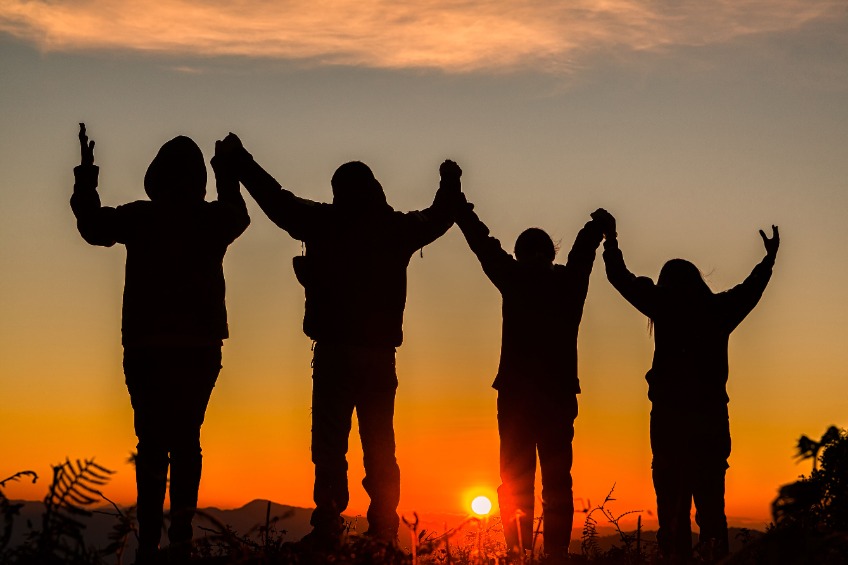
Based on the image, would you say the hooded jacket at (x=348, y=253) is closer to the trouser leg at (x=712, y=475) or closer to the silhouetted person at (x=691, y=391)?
the silhouetted person at (x=691, y=391)

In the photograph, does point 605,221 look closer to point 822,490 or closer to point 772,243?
point 772,243

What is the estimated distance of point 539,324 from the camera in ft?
32.8

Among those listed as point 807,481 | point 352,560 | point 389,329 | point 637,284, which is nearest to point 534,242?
point 637,284

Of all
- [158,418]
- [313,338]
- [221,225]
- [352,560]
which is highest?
[221,225]

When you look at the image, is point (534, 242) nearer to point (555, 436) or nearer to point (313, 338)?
point (555, 436)

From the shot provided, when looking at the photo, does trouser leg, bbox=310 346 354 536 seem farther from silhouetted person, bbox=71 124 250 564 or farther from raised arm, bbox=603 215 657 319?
raised arm, bbox=603 215 657 319

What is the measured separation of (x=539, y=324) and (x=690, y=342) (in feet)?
4.74

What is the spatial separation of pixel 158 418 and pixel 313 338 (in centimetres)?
150

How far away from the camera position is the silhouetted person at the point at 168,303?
817 centimetres

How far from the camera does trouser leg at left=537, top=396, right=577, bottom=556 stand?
999cm

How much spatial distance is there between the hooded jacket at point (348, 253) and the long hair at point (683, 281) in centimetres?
257

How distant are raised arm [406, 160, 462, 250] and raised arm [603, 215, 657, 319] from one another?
5.34ft

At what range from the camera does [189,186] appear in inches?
332

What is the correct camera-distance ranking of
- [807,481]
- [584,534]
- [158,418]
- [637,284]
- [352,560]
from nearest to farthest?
1. [807,481]
2. [352,560]
3. [584,534]
4. [158,418]
5. [637,284]
